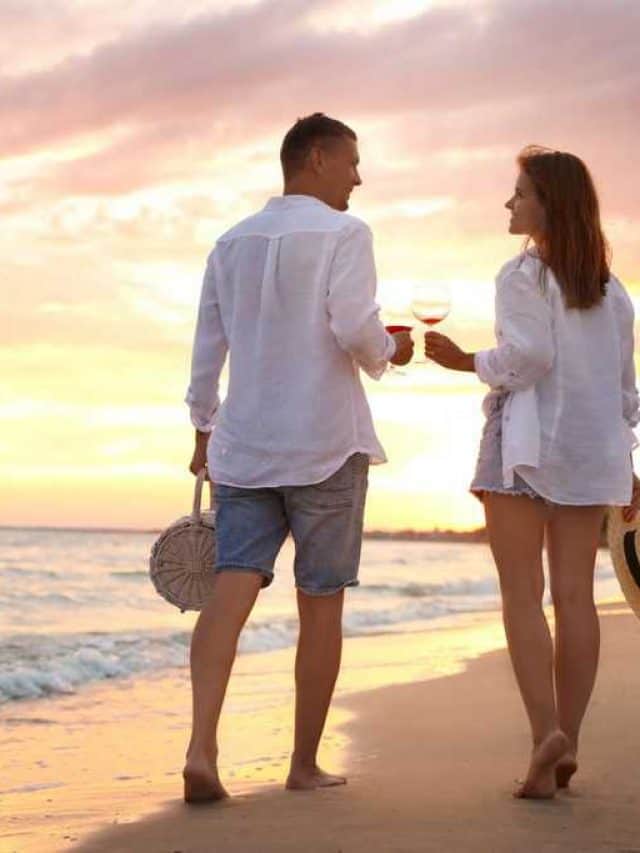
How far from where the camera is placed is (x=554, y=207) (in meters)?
4.39

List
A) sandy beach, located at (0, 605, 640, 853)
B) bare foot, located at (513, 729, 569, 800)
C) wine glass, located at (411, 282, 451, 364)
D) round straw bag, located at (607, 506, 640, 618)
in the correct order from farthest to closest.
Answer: round straw bag, located at (607, 506, 640, 618) < wine glass, located at (411, 282, 451, 364) < bare foot, located at (513, 729, 569, 800) < sandy beach, located at (0, 605, 640, 853)

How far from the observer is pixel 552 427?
14.3 feet

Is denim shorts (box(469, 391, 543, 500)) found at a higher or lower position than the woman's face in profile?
lower

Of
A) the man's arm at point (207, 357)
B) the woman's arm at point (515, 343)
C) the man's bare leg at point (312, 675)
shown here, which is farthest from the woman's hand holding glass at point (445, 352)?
the man's bare leg at point (312, 675)

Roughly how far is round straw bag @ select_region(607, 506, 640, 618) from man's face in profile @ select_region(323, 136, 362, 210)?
129 cm

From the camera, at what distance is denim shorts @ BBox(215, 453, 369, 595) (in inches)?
169

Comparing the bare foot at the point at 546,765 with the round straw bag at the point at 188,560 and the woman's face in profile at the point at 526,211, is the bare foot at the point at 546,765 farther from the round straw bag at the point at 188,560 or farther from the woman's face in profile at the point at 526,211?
the woman's face in profile at the point at 526,211

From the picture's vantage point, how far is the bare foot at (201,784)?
415 cm

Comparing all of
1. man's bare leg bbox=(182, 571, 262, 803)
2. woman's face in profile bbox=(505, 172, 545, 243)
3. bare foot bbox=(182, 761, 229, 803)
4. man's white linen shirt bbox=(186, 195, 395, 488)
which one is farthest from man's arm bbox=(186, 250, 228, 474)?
bare foot bbox=(182, 761, 229, 803)

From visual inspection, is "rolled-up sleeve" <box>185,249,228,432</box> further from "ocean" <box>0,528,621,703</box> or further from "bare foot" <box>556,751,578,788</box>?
"ocean" <box>0,528,621,703</box>

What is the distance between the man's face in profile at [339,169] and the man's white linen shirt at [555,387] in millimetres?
517

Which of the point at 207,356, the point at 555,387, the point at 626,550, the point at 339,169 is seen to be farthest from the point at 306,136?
the point at 626,550

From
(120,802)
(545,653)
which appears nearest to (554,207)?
(545,653)

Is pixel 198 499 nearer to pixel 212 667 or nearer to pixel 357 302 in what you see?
pixel 212 667
